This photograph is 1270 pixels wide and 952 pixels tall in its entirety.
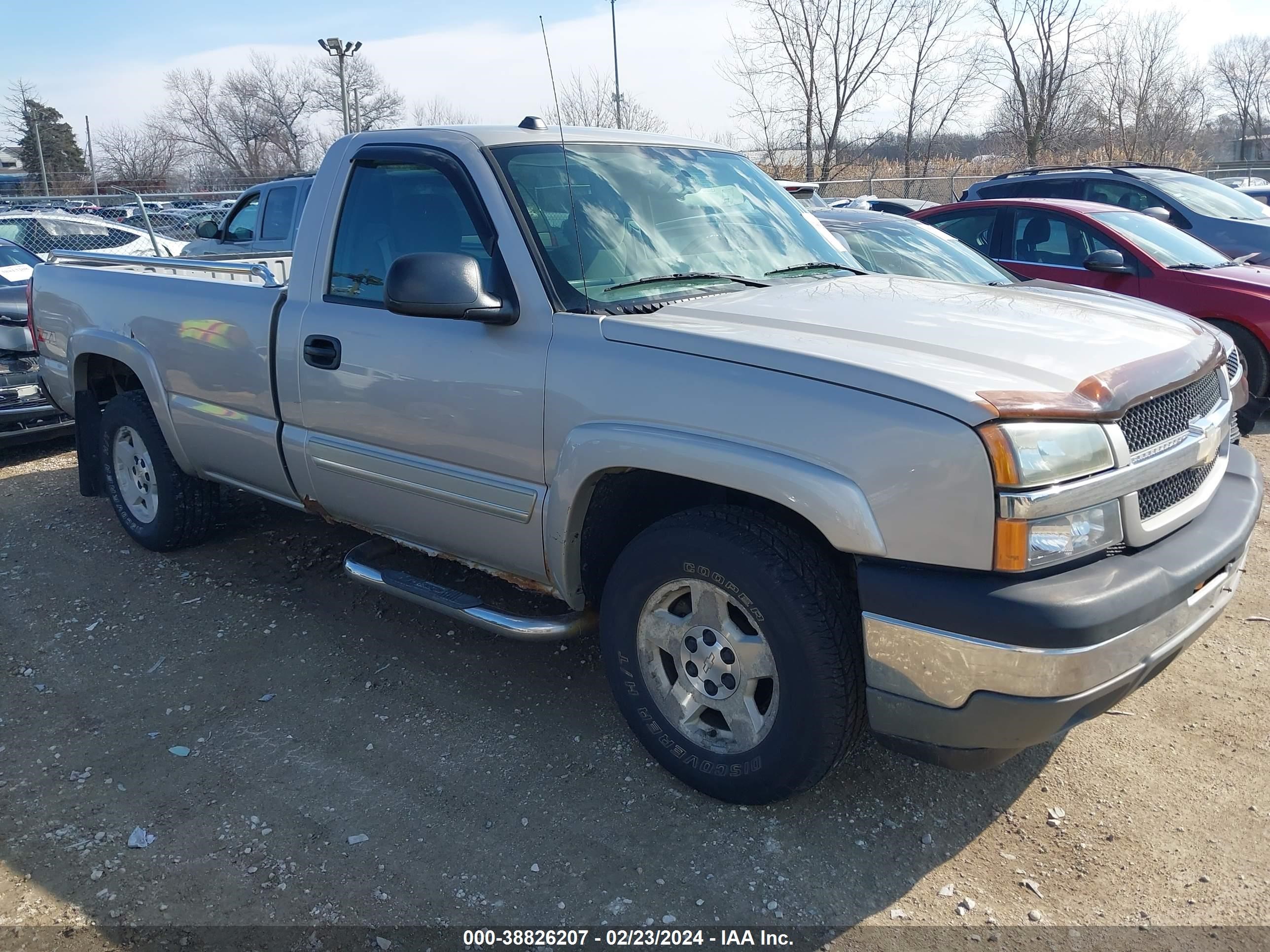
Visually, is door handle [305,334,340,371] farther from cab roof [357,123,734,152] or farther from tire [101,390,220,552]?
tire [101,390,220,552]

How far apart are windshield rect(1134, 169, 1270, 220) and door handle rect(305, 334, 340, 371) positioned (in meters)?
9.60

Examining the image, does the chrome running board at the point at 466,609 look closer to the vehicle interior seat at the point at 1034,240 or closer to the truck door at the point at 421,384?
the truck door at the point at 421,384

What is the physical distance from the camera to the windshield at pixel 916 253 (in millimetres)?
6262

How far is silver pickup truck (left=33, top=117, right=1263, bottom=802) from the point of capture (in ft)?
7.85

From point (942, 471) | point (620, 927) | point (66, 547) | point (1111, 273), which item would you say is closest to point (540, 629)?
point (620, 927)

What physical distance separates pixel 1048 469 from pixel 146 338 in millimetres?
4098

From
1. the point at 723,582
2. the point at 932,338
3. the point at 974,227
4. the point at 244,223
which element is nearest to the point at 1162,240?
the point at 974,227

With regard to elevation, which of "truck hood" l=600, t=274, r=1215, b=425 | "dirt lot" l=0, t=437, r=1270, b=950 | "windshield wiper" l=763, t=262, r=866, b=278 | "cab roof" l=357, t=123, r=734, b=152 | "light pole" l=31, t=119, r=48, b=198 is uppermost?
"light pole" l=31, t=119, r=48, b=198

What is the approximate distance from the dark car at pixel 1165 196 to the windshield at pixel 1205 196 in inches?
0.4

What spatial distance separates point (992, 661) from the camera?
236 cm

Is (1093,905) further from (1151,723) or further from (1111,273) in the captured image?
(1111,273)

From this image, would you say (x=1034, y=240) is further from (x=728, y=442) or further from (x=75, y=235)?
(x=75, y=235)

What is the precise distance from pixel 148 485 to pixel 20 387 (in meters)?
2.57

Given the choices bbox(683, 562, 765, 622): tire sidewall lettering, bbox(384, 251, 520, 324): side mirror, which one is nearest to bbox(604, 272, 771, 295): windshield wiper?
bbox(384, 251, 520, 324): side mirror
